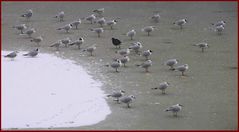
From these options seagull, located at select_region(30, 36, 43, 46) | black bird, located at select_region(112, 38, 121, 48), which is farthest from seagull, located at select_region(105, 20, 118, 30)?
seagull, located at select_region(30, 36, 43, 46)

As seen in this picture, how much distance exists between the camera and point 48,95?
40.2ft

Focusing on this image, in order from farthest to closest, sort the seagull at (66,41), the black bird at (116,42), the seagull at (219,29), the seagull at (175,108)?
the seagull at (219,29)
the seagull at (66,41)
the black bird at (116,42)
the seagull at (175,108)

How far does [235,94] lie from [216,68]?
223 centimetres

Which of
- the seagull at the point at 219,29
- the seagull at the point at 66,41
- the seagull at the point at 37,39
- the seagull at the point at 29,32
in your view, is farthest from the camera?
the seagull at the point at 219,29

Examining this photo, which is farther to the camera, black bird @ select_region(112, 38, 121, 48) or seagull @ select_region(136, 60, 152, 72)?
black bird @ select_region(112, 38, 121, 48)

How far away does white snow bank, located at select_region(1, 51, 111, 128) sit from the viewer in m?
10.8

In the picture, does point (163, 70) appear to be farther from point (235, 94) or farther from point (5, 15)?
point (5, 15)

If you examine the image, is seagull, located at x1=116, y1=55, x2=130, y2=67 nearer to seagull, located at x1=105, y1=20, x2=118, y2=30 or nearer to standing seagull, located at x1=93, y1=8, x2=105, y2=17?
seagull, located at x1=105, y1=20, x2=118, y2=30

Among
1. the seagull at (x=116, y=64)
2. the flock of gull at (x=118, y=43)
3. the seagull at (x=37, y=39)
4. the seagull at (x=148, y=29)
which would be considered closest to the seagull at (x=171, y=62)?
the flock of gull at (x=118, y=43)

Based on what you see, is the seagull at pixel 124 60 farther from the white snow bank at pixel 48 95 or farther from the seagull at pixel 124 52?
the white snow bank at pixel 48 95

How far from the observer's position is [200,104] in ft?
38.3

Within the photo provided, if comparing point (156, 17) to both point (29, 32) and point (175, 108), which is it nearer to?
point (29, 32)

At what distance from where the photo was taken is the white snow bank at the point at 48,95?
10.8m

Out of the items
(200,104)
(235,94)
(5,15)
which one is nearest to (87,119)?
(200,104)
